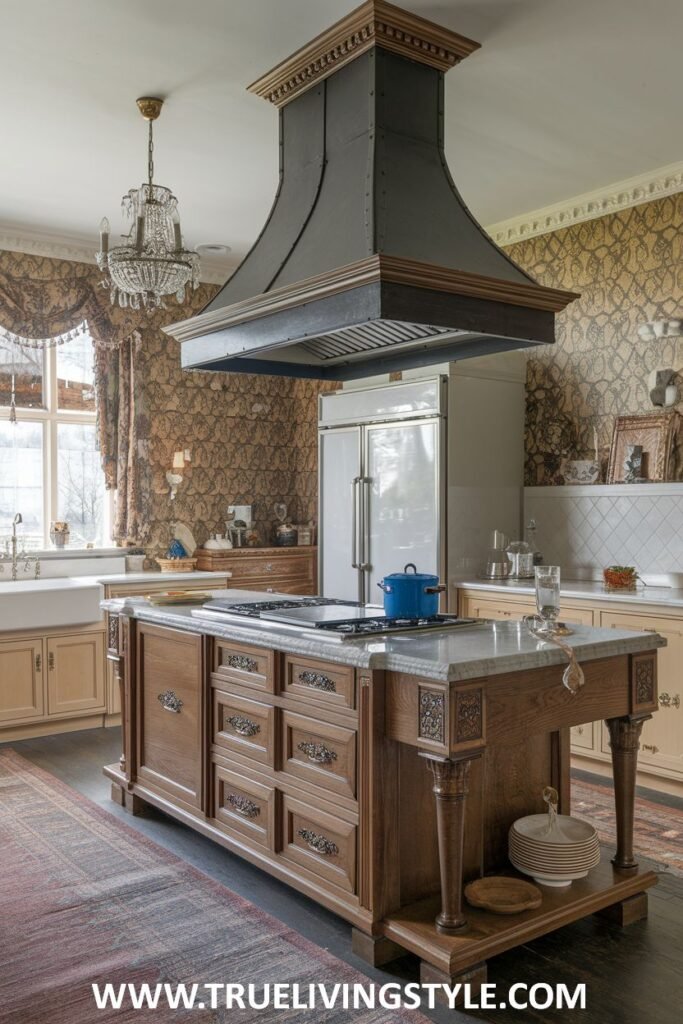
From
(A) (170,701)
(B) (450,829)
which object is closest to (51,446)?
(A) (170,701)

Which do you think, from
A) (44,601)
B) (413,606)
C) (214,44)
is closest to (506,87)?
(214,44)

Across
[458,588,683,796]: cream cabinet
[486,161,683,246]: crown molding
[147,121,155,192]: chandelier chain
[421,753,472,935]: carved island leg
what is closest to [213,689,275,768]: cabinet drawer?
[421,753,472,935]: carved island leg

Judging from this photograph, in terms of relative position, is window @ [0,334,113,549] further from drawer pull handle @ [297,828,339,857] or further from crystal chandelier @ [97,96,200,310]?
drawer pull handle @ [297,828,339,857]

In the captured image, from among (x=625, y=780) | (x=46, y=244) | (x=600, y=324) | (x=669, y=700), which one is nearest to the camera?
(x=625, y=780)

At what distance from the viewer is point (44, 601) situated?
520 centimetres

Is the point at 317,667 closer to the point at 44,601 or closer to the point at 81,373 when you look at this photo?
the point at 44,601

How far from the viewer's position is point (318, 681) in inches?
111

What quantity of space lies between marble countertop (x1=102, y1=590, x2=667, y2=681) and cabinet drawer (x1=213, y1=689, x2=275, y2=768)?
0.24 meters

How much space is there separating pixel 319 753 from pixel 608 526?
3.07m

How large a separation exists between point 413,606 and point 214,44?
2.42 metres

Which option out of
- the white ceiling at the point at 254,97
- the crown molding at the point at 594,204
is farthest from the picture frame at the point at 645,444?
the white ceiling at the point at 254,97

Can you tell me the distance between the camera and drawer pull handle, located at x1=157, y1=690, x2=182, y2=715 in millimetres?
3578

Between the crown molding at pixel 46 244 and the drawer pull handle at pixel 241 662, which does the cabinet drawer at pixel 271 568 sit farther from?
the drawer pull handle at pixel 241 662

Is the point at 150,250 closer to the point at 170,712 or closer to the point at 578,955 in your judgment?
the point at 170,712
